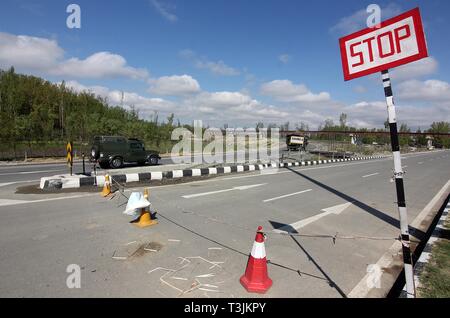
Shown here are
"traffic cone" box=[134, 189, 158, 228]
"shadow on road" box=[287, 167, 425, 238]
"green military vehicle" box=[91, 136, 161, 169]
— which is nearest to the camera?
"traffic cone" box=[134, 189, 158, 228]

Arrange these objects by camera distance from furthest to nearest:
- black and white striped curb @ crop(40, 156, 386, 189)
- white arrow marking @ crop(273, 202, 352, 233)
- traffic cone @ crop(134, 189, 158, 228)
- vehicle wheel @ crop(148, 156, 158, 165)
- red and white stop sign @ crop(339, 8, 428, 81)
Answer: vehicle wheel @ crop(148, 156, 158, 165) < black and white striped curb @ crop(40, 156, 386, 189) < white arrow marking @ crop(273, 202, 352, 233) < traffic cone @ crop(134, 189, 158, 228) < red and white stop sign @ crop(339, 8, 428, 81)

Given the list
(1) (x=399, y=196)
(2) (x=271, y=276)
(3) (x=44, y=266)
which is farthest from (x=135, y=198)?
(1) (x=399, y=196)

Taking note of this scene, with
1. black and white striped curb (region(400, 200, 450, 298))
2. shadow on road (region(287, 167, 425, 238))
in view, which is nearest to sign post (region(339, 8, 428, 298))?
black and white striped curb (region(400, 200, 450, 298))

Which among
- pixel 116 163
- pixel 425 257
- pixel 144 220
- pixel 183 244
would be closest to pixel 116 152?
pixel 116 163

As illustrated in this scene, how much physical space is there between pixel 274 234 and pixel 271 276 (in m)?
1.95

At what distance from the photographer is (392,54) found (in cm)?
342

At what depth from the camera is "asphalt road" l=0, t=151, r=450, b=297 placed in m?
3.71

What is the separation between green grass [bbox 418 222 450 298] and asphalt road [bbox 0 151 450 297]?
758 millimetres

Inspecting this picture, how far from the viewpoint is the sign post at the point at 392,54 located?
127 inches

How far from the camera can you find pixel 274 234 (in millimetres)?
5965

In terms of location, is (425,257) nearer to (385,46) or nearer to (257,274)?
(257,274)

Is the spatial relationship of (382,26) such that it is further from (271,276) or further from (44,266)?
(44,266)

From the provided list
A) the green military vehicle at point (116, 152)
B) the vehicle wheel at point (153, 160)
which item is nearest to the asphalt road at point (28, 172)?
the green military vehicle at point (116, 152)

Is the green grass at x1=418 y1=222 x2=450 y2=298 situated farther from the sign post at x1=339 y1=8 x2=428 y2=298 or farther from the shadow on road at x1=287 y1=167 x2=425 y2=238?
the shadow on road at x1=287 y1=167 x2=425 y2=238
